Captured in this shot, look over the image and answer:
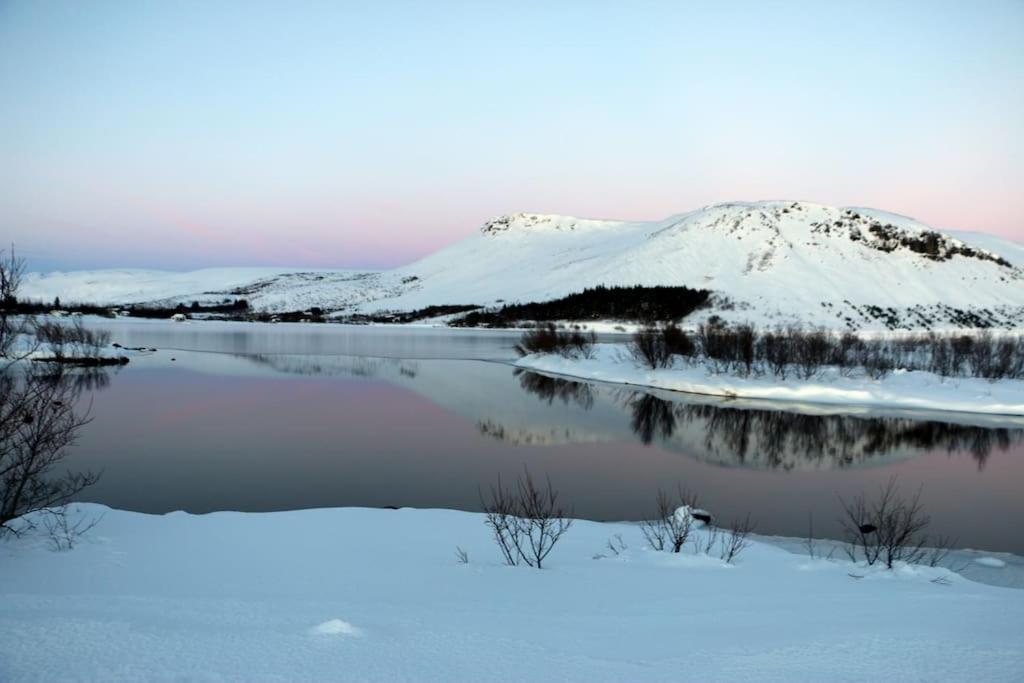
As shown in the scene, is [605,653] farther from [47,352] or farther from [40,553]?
[47,352]

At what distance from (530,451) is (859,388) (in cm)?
1908

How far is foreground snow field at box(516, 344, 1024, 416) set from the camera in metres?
26.9

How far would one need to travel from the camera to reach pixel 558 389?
104 ft

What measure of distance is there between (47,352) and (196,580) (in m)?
38.9

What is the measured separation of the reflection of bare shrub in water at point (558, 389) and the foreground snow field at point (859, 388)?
329 centimetres

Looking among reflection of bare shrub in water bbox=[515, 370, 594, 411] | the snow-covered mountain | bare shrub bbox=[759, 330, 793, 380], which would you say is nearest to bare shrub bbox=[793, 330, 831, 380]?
bare shrub bbox=[759, 330, 793, 380]

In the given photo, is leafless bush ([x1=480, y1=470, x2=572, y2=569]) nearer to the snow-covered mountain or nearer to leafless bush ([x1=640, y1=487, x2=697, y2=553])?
leafless bush ([x1=640, y1=487, x2=697, y2=553])

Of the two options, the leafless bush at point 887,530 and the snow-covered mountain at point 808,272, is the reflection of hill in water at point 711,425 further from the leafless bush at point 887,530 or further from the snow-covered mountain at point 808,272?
the snow-covered mountain at point 808,272

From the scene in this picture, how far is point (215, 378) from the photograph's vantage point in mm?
32562

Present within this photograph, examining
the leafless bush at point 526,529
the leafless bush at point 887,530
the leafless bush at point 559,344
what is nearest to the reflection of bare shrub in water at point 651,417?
the leafless bush at point 887,530

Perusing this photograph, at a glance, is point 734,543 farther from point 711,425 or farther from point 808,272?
point 808,272

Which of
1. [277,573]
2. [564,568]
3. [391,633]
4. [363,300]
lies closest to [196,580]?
[277,573]

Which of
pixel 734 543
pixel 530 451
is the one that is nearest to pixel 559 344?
pixel 530 451

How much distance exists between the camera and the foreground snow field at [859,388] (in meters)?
26.9
